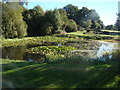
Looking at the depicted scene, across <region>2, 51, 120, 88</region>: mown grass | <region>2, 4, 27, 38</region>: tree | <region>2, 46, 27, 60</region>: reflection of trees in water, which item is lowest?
<region>2, 46, 27, 60</region>: reflection of trees in water

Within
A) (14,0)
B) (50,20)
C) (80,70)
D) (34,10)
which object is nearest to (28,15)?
(34,10)

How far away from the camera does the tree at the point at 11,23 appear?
2373 centimetres

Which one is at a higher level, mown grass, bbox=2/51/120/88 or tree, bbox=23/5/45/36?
tree, bbox=23/5/45/36

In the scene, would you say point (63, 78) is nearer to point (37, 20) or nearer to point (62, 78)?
point (62, 78)

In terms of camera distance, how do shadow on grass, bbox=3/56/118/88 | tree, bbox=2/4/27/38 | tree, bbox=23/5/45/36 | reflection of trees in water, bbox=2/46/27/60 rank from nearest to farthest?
shadow on grass, bbox=3/56/118/88
reflection of trees in water, bbox=2/46/27/60
tree, bbox=2/4/27/38
tree, bbox=23/5/45/36

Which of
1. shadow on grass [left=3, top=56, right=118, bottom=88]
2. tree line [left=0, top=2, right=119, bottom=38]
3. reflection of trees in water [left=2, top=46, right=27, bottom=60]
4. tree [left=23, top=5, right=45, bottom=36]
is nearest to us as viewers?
shadow on grass [left=3, top=56, right=118, bottom=88]

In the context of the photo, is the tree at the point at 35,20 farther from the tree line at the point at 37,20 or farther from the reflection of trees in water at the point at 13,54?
the reflection of trees in water at the point at 13,54

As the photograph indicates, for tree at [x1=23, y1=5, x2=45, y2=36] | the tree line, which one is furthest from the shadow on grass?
tree at [x1=23, y1=5, x2=45, y2=36]

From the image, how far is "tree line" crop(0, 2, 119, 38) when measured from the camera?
958 inches

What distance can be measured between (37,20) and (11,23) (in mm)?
13547

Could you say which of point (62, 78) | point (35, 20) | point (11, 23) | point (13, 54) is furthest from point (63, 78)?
point (35, 20)

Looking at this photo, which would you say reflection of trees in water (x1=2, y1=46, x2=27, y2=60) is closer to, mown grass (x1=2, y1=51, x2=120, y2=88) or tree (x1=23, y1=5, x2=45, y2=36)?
mown grass (x1=2, y1=51, x2=120, y2=88)

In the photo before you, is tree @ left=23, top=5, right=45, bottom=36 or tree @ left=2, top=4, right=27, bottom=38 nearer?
tree @ left=2, top=4, right=27, bottom=38

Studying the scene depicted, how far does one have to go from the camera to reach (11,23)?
79.5 ft
